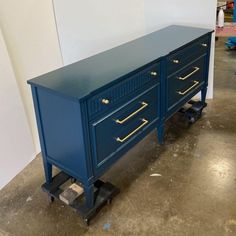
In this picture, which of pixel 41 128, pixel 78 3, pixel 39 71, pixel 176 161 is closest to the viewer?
pixel 41 128

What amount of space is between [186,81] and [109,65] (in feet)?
3.03

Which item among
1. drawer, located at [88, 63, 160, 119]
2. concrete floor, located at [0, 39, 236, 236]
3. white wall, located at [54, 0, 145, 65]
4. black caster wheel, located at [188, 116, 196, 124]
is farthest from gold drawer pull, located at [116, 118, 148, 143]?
white wall, located at [54, 0, 145, 65]

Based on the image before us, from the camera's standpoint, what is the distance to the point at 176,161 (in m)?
2.47

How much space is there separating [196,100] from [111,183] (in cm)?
145

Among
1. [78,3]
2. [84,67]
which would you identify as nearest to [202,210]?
[84,67]

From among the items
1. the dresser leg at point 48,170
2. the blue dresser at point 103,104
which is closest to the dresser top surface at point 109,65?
the blue dresser at point 103,104

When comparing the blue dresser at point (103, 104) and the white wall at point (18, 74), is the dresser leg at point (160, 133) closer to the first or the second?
the blue dresser at point (103, 104)

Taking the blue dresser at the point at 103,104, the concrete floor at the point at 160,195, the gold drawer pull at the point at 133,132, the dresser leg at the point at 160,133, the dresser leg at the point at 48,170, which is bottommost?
the concrete floor at the point at 160,195

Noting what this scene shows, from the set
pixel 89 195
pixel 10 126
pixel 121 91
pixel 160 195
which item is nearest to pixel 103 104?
pixel 121 91

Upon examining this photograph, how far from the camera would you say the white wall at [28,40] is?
2387 mm

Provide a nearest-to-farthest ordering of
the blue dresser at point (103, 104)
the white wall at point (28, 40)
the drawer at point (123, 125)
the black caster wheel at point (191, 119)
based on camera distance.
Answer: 1. the blue dresser at point (103, 104)
2. the drawer at point (123, 125)
3. the white wall at point (28, 40)
4. the black caster wheel at point (191, 119)

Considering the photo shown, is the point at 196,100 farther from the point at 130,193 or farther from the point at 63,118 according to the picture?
the point at 63,118

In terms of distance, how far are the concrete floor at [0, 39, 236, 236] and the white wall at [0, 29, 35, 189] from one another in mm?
104

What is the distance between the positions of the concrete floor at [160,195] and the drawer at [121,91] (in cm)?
64
